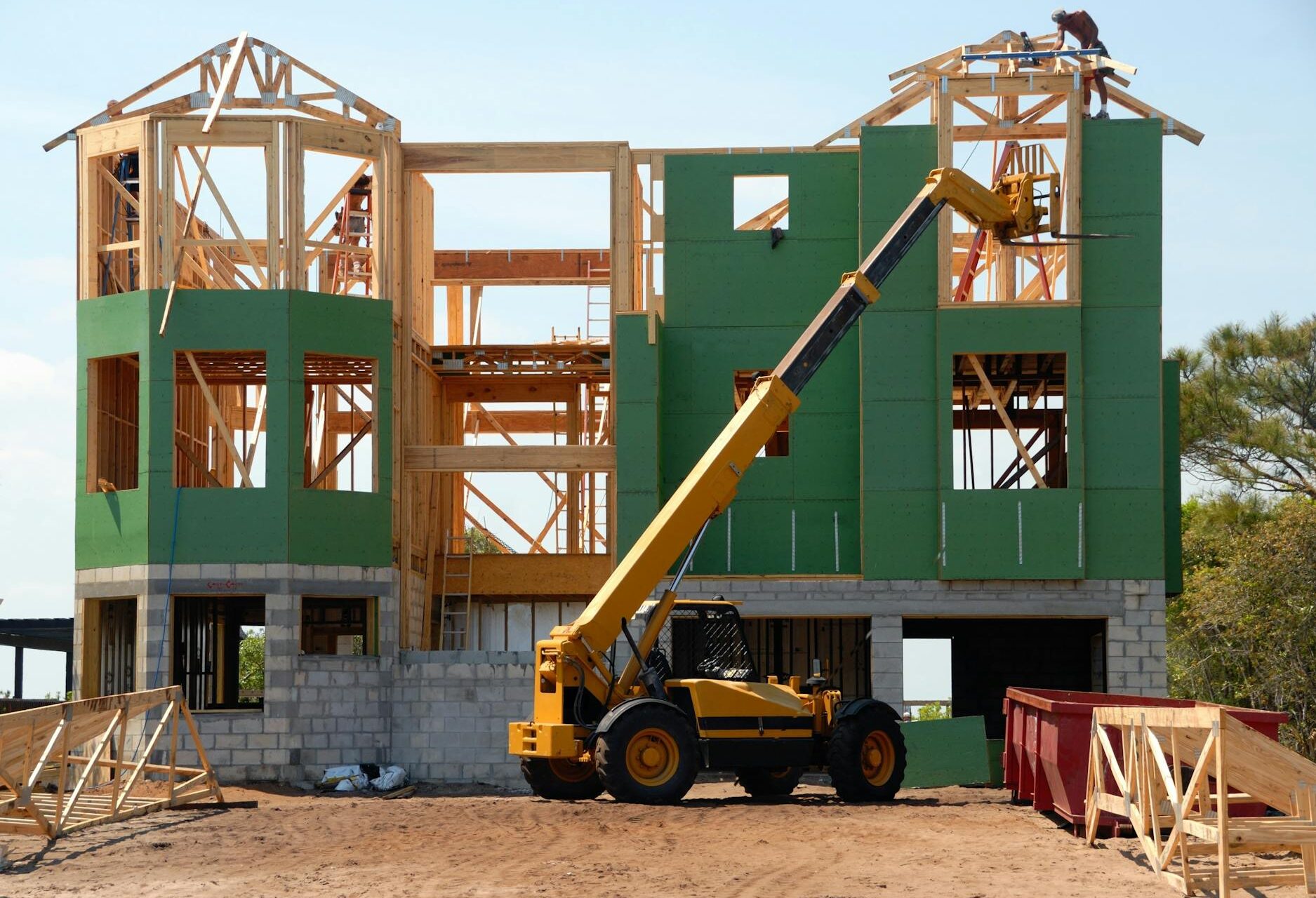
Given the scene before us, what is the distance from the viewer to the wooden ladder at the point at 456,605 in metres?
35.0

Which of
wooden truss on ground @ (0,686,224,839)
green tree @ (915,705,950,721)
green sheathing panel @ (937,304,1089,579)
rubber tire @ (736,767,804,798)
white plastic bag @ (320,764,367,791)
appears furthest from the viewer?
green tree @ (915,705,950,721)

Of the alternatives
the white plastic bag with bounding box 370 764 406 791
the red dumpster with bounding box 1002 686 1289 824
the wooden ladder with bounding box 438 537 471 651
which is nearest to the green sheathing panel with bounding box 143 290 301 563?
the white plastic bag with bounding box 370 764 406 791

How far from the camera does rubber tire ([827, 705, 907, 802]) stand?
21.9 m

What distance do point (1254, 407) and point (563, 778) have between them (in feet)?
88.6

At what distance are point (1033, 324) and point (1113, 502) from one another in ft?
11.6

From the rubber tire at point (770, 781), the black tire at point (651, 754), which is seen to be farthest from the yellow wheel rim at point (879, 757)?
the black tire at point (651, 754)

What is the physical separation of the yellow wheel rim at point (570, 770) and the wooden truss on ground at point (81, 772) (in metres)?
4.84

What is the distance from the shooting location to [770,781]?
2314 centimetres

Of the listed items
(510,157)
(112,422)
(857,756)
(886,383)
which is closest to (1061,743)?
(857,756)

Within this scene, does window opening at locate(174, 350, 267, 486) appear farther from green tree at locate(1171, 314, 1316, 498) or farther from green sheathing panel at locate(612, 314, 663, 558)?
green tree at locate(1171, 314, 1316, 498)

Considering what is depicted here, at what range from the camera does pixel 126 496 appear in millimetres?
30109

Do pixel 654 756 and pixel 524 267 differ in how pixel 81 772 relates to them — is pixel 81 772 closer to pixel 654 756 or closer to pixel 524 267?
pixel 654 756

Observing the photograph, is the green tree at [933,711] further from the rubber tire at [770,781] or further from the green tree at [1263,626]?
the rubber tire at [770,781]

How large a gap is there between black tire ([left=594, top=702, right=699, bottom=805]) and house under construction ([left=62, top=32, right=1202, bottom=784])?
30.9 feet
